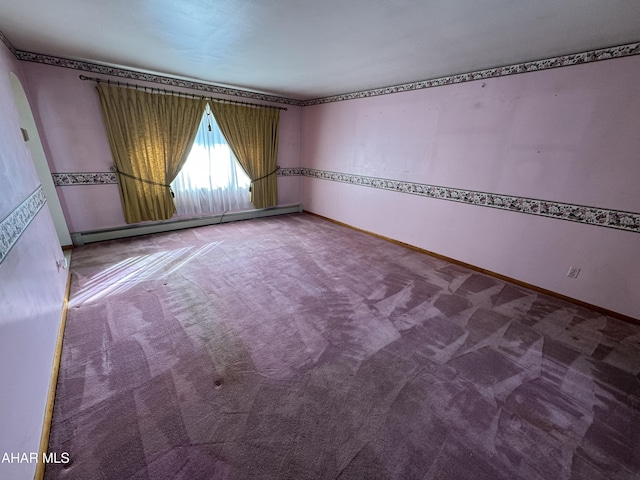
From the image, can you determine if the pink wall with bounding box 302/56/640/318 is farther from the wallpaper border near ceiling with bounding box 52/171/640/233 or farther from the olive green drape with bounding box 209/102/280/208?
the olive green drape with bounding box 209/102/280/208

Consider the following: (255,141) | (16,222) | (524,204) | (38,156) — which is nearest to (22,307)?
(16,222)

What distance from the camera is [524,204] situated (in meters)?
2.65

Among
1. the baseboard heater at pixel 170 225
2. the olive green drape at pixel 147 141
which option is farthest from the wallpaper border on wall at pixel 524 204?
the olive green drape at pixel 147 141

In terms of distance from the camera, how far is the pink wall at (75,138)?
2.83 m

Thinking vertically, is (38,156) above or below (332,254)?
above

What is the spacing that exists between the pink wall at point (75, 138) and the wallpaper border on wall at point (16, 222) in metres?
1.51

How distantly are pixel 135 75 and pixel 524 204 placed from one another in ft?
16.1

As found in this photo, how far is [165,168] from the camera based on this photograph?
3.69 m

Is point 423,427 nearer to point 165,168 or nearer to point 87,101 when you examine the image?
point 165,168

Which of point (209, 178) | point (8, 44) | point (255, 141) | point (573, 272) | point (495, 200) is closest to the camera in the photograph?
point (8, 44)

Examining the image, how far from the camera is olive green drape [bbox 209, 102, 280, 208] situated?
410 centimetres

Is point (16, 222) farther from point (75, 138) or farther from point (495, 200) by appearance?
point (495, 200)

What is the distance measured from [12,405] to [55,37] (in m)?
2.98

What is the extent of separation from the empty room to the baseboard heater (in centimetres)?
3
